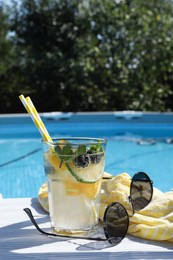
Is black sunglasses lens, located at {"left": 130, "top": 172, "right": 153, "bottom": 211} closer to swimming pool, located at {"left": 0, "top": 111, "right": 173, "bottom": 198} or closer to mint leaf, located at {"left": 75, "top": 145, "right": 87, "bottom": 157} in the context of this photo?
mint leaf, located at {"left": 75, "top": 145, "right": 87, "bottom": 157}

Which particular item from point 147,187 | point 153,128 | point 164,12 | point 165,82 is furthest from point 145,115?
point 147,187

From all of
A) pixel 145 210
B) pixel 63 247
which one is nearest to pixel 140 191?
pixel 145 210

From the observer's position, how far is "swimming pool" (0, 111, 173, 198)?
4.14 meters

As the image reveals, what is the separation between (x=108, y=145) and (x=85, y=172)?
4909 mm

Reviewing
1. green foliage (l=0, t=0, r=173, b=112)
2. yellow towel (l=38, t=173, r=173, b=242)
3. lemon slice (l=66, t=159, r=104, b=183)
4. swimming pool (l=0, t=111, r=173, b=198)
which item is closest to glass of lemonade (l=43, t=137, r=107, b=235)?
lemon slice (l=66, t=159, r=104, b=183)

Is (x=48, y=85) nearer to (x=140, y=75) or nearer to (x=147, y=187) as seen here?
(x=140, y=75)

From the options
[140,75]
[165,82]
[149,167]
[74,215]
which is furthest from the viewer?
[165,82]

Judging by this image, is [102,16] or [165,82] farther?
[165,82]

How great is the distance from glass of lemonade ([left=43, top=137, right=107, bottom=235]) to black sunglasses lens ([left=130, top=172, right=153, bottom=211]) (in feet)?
0.63

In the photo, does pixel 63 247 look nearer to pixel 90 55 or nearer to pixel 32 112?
pixel 32 112

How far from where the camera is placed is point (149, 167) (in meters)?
4.64

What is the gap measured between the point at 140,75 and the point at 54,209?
25.4ft

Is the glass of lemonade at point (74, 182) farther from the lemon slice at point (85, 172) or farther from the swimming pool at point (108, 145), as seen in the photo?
the swimming pool at point (108, 145)

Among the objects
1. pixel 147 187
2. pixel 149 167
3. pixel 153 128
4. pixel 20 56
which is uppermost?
pixel 20 56
